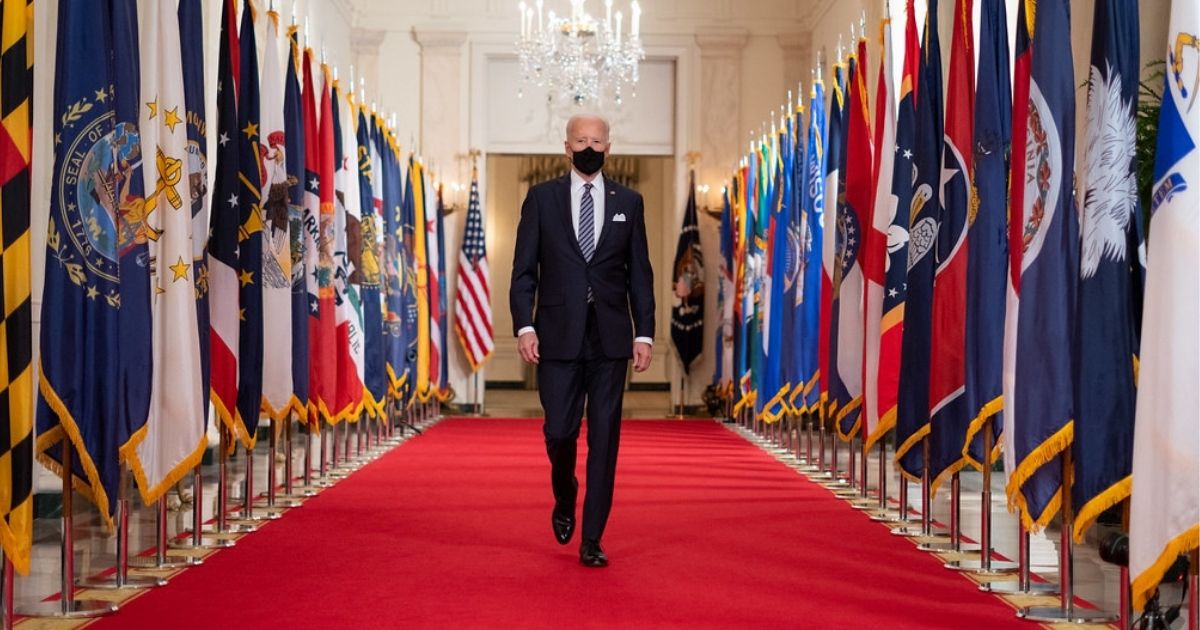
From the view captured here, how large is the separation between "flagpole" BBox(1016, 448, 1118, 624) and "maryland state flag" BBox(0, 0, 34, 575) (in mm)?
3266

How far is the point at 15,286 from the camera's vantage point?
4.10 metres

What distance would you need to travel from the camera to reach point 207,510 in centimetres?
747

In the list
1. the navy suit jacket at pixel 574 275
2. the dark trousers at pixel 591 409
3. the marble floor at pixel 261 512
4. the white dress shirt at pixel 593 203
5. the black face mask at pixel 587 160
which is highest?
the black face mask at pixel 587 160

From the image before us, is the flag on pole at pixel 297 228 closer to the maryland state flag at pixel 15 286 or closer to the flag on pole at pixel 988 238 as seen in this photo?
the maryland state flag at pixel 15 286

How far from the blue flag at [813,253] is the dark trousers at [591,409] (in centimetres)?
496

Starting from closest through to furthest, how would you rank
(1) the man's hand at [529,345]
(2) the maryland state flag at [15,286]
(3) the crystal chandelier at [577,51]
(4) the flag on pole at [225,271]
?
(2) the maryland state flag at [15,286] → (1) the man's hand at [529,345] → (4) the flag on pole at [225,271] → (3) the crystal chandelier at [577,51]

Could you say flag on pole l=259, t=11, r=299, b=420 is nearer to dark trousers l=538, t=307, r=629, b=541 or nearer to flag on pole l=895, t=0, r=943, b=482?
dark trousers l=538, t=307, r=629, b=541

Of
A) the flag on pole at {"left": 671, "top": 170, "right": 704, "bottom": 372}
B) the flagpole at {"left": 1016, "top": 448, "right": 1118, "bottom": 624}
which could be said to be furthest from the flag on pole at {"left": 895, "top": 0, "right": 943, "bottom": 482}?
the flag on pole at {"left": 671, "top": 170, "right": 704, "bottom": 372}

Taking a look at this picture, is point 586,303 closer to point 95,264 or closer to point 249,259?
point 95,264

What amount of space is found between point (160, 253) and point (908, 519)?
162 inches

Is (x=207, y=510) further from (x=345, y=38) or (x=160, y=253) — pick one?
(x=345, y=38)

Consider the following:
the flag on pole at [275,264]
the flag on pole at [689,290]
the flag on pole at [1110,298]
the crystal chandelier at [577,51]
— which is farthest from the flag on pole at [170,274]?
the flag on pole at [689,290]

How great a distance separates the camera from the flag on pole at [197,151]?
5.84 metres

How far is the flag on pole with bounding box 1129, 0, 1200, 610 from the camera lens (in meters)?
3.68
